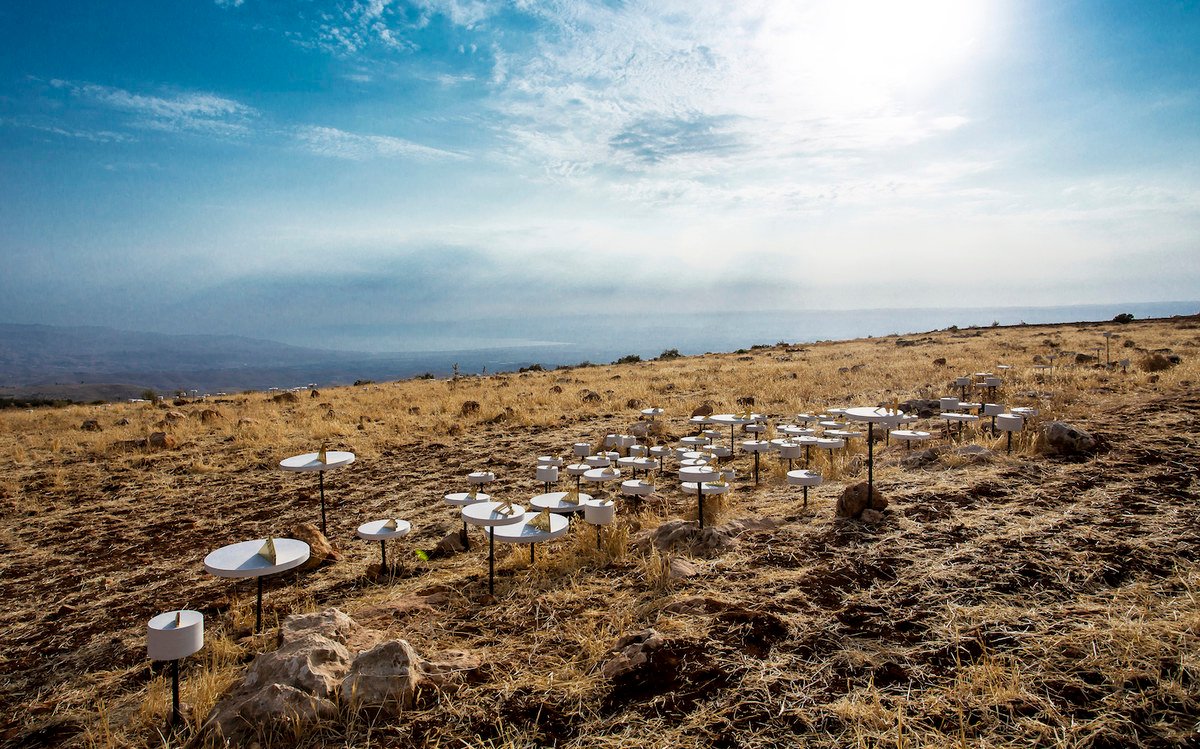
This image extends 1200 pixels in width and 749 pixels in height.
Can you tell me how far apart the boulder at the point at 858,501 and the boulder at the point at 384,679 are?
4591 millimetres

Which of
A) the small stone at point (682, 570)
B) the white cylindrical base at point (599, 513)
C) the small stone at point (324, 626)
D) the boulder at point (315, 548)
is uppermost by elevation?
the white cylindrical base at point (599, 513)

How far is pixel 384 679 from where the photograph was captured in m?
3.75

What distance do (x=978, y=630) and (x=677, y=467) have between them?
259 inches

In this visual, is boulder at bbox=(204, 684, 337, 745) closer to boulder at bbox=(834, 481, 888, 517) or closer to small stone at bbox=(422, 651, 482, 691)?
small stone at bbox=(422, 651, 482, 691)

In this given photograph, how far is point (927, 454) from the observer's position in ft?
28.6

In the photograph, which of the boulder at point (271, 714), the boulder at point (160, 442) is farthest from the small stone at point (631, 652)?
the boulder at point (160, 442)

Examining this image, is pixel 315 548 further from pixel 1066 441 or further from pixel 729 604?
pixel 1066 441

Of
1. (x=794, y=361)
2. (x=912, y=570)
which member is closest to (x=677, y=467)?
(x=912, y=570)

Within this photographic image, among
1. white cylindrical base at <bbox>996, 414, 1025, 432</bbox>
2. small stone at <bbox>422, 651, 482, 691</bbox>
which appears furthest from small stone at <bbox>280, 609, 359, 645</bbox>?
white cylindrical base at <bbox>996, 414, 1025, 432</bbox>

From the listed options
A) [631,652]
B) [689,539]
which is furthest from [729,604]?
[689,539]

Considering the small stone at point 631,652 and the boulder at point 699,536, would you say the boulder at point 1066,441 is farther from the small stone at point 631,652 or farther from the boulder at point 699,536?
the small stone at point 631,652

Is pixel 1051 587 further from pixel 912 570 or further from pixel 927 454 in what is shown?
pixel 927 454

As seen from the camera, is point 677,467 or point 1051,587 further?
point 677,467

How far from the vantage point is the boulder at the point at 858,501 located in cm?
636
